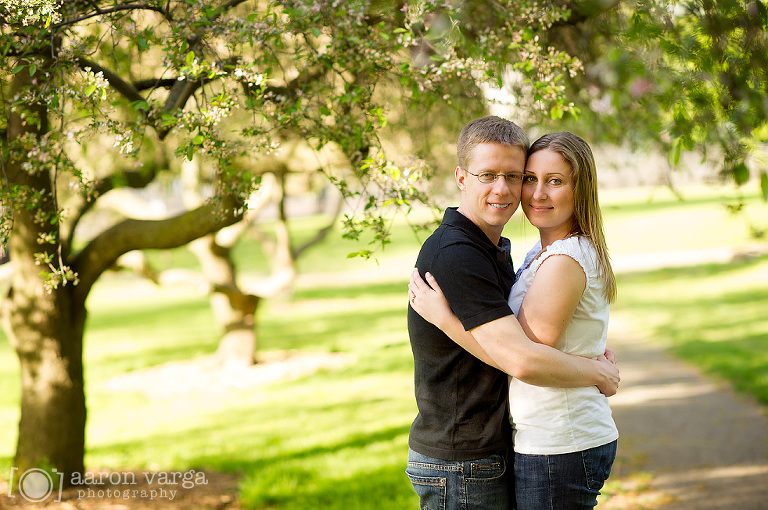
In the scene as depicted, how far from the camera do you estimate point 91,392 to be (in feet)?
36.5

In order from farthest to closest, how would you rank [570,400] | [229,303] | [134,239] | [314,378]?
[229,303] → [314,378] → [134,239] → [570,400]

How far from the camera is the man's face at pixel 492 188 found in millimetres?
2730

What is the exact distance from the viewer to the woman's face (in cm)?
277

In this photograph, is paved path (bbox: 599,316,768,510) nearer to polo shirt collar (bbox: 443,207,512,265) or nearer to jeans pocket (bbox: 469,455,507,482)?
jeans pocket (bbox: 469,455,507,482)

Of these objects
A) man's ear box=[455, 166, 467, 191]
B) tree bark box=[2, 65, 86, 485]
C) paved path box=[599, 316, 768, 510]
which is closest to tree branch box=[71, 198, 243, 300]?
tree bark box=[2, 65, 86, 485]

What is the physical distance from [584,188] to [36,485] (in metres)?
4.48

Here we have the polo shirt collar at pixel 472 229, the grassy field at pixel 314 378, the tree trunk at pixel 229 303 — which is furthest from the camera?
the tree trunk at pixel 229 303

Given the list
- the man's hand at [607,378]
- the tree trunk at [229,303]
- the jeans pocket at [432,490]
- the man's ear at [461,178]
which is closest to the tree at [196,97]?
the man's ear at [461,178]

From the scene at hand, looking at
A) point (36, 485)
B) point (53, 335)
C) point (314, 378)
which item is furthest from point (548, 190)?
point (314, 378)

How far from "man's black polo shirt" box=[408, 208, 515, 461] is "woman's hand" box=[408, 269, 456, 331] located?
4cm

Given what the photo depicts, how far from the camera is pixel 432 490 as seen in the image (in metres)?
2.74

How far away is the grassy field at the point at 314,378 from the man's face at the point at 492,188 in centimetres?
93

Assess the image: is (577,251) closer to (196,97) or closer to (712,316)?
(196,97)

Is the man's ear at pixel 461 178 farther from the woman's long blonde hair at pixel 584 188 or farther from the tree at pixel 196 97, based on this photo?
the tree at pixel 196 97
